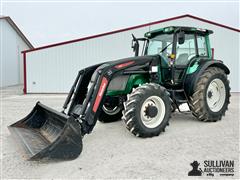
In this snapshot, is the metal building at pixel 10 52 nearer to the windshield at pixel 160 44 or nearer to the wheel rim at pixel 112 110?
the wheel rim at pixel 112 110

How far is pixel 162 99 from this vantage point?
3.81m

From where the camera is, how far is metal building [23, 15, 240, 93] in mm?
12008

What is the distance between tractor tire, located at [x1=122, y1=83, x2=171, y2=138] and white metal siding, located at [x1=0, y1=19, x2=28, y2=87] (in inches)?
627

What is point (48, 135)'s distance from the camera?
3580mm

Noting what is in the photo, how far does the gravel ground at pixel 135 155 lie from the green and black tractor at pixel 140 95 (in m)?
0.21

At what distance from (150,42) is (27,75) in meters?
9.41

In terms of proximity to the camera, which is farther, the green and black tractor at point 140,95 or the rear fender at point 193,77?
the rear fender at point 193,77

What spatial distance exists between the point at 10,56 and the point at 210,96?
17.8 meters

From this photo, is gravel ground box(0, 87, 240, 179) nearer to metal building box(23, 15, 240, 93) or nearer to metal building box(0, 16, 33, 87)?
metal building box(23, 15, 240, 93)

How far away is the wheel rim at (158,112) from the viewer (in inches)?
147

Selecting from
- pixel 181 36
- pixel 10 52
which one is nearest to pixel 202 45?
pixel 181 36

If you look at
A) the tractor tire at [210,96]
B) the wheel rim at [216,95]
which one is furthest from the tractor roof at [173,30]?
the wheel rim at [216,95]

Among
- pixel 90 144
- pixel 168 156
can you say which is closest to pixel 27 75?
pixel 90 144

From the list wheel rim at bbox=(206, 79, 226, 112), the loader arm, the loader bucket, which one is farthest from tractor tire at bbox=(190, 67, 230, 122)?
the loader bucket
